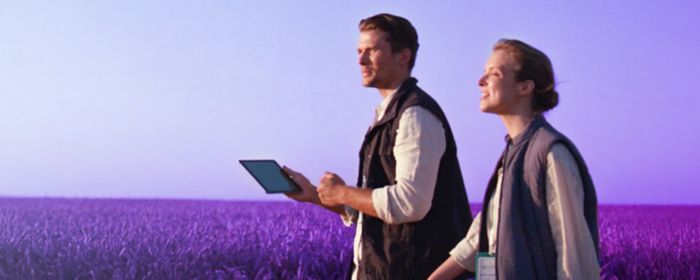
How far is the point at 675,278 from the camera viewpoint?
7.70 m

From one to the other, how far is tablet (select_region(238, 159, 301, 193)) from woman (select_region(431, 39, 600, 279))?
0.64 meters

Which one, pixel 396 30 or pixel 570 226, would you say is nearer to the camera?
pixel 570 226

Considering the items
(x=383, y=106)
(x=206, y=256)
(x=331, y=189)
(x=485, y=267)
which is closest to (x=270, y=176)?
(x=331, y=189)

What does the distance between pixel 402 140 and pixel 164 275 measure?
12.4ft

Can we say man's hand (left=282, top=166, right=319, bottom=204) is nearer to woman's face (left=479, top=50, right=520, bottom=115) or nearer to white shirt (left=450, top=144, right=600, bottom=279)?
woman's face (left=479, top=50, right=520, bottom=115)

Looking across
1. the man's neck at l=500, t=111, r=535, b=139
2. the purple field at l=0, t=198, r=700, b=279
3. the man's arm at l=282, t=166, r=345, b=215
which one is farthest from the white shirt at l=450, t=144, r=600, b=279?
the purple field at l=0, t=198, r=700, b=279

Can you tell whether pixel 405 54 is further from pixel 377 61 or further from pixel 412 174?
pixel 412 174

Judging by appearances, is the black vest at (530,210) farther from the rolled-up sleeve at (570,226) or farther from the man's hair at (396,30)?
the man's hair at (396,30)

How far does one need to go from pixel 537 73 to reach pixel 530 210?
1.07 feet

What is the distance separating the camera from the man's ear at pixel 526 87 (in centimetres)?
256

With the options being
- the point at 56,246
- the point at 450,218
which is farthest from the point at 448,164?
the point at 56,246

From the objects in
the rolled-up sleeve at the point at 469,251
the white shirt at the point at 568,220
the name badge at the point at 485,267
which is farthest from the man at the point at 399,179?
the white shirt at the point at 568,220

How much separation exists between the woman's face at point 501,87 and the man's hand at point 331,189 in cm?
50

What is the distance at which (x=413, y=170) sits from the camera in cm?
280
